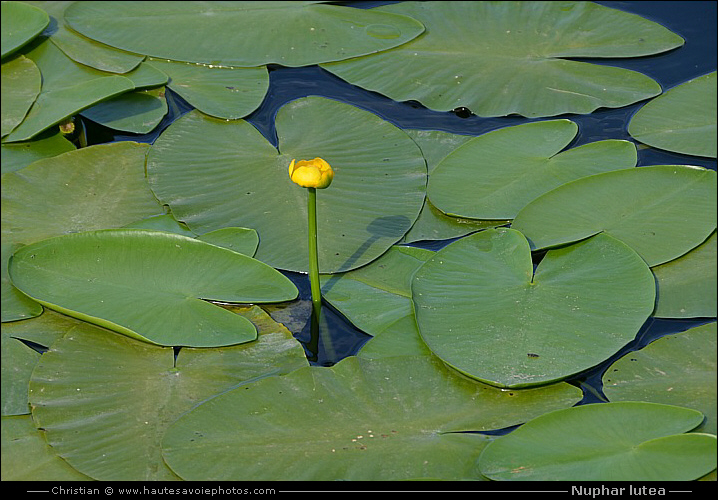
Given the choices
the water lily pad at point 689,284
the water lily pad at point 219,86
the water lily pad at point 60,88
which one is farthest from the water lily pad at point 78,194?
the water lily pad at point 689,284

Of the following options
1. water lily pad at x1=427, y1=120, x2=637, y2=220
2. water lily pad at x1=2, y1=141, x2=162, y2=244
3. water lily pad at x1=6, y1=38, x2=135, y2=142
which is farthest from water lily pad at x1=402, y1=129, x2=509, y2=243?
water lily pad at x1=6, y1=38, x2=135, y2=142

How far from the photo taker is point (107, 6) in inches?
94.1

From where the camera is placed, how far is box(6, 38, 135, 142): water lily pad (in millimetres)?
1939

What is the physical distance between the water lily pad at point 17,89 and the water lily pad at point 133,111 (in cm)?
15

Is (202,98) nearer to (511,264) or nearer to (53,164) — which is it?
(53,164)

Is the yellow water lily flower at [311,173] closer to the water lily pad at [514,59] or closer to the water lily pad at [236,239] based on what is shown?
the water lily pad at [236,239]

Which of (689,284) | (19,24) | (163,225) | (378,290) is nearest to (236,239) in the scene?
(163,225)

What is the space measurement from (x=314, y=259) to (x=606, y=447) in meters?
0.62

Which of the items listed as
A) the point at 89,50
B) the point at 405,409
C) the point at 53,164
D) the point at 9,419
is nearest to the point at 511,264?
the point at 405,409

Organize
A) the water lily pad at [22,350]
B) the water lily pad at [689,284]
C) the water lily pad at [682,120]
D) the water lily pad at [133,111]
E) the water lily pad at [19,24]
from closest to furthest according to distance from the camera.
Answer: the water lily pad at [22,350] → the water lily pad at [689,284] → the water lily pad at [682,120] → the water lily pad at [133,111] → the water lily pad at [19,24]

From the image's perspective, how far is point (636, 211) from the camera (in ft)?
5.46

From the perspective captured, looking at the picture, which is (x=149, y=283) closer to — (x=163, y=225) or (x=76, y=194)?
(x=163, y=225)

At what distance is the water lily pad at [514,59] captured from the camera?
208cm
